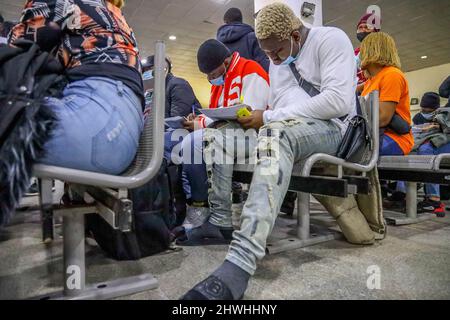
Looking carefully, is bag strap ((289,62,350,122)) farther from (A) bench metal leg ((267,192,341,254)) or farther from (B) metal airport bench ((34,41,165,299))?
(B) metal airport bench ((34,41,165,299))

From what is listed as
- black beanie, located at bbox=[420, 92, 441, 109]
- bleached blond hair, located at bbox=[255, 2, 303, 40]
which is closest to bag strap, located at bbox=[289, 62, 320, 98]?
bleached blond hair, located at bbox=[255, 2, 303, 40]

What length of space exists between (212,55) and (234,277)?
123 centimetres

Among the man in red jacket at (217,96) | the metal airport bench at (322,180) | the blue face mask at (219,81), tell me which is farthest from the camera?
the blue face mask at (219,81)

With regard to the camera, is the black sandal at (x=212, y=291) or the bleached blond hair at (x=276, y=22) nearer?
the black sandal at (x=212, y=291)

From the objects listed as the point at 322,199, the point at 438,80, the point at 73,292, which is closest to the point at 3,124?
the point at 73,292

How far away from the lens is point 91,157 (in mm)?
748

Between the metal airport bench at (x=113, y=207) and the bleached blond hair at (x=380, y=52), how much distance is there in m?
1.51

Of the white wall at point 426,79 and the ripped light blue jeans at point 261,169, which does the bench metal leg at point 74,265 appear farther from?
the white wall at point 426,79

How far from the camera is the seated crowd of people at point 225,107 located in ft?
2.57

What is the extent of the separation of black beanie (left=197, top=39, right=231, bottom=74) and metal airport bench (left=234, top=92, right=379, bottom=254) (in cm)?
61

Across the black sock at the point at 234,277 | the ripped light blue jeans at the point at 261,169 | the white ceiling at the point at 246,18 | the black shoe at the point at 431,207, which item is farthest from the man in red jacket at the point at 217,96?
the white ceiling at the point at 246,18

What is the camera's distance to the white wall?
8773 mm

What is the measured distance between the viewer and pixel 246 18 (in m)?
5.94

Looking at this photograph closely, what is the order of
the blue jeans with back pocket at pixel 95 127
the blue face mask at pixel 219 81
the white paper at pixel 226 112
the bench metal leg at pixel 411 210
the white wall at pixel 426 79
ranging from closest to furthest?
the blue jeans with back pocket at pixel 95 127 → the white paper at pixel 226 112 → the blue face mask at pixel 219 81 → the bench metal leg at pixel 411 210 → the white wall at pixel 426 79
